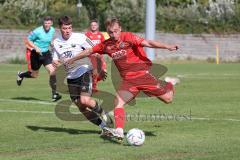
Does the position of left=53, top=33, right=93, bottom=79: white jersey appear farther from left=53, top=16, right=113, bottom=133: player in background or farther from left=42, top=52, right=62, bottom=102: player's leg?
left=42, top=52, right=62, bottom=102: player's leg

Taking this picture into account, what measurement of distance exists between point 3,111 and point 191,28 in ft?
107

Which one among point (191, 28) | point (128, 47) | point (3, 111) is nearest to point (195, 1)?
point (191, 28)

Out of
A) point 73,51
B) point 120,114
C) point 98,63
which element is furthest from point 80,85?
point 120,114

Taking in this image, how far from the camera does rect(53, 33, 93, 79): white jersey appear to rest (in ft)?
41.3

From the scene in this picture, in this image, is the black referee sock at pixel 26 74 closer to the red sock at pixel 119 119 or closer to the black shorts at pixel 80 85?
the black shorts at pixel 80 85

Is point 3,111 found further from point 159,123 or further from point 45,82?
point 45,82

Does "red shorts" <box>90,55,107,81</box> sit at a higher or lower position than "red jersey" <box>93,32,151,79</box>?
lower

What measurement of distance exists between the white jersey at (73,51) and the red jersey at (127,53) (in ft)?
3.90

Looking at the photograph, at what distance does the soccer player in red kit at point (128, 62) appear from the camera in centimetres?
1102

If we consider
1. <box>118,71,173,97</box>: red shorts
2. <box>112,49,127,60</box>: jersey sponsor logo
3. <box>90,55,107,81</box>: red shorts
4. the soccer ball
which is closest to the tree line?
<box>90,55,107,81</box>: red shorts

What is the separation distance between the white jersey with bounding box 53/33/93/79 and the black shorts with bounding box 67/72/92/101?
0.10 meters

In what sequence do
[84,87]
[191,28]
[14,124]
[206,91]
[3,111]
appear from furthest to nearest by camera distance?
1. [191,28]
2. [206,91]
3. [3,111]
4. [14,124]
5. [84,87]

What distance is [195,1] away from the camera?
170ft

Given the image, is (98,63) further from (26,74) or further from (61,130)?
(26,74)
